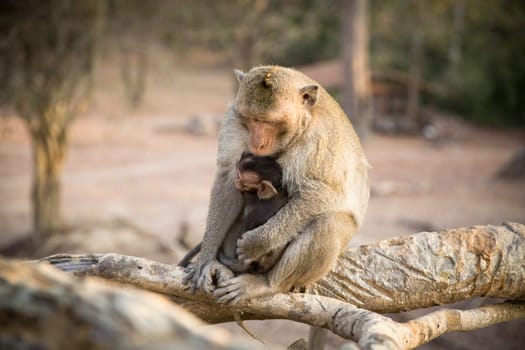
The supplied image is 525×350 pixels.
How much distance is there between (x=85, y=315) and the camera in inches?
72.2

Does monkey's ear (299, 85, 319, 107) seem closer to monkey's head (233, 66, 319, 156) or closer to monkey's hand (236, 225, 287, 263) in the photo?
monkey's head (233, 66, 319, 156)

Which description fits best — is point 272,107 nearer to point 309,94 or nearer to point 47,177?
point 309,94

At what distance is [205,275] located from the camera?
4.16 m

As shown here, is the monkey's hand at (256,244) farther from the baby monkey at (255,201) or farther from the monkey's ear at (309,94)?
the monkey's ear at (309,94)

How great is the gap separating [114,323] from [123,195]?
13956 millimetres

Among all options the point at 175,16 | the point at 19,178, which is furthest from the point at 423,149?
the point at 19,178

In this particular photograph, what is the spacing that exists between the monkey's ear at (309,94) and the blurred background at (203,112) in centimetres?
385

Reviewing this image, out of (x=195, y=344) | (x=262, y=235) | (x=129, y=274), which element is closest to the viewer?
(x=195, y=344)

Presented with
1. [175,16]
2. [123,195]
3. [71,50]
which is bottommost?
[123,195]

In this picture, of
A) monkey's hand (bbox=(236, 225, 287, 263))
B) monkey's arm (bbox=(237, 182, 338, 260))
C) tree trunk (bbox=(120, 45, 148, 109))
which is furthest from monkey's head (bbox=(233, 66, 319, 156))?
tree trunk (bbox=(120, 45, 148, 109))

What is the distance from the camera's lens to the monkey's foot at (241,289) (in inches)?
162

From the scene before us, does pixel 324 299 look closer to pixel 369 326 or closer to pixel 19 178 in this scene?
pixel 369 326

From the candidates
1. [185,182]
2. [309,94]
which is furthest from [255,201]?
[185,182]

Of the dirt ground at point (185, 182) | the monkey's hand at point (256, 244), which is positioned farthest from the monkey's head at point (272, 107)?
the dirt ground at point (185, 182)
